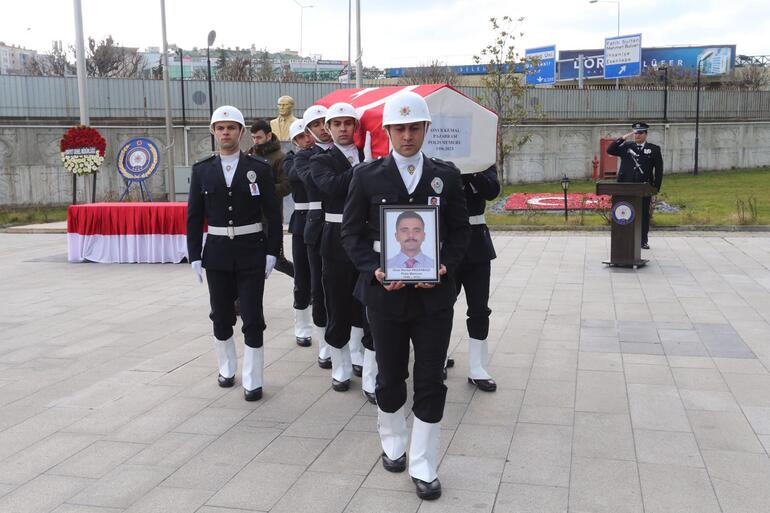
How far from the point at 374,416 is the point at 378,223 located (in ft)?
5.78

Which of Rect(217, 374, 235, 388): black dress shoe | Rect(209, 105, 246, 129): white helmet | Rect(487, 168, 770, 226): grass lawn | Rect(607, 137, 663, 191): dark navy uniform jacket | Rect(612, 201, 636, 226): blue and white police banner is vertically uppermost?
Rect(209, 105, 246, 129): white helmet

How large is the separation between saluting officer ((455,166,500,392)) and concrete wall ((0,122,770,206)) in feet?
65.8

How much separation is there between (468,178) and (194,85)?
23571 millimetres

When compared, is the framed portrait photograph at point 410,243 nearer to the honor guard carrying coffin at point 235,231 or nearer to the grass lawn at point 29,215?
the honor guard carrying coffin at point 235,231

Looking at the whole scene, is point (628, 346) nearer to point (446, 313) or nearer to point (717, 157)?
point (446, 313)

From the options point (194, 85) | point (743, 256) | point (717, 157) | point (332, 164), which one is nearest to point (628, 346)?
point (332, 164)

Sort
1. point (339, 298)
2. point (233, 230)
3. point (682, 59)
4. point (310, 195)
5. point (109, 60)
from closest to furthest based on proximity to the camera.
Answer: point (233, 230)
point (339, 298)
point (310, 195)
point (109, 60)
point (682, 59)

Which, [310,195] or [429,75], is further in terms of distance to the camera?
[429,75]

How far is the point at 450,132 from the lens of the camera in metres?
5.54

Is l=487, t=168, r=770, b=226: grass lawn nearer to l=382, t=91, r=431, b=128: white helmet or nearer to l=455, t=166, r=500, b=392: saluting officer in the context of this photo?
l=455, t=166, r=500, b=392: saluting officer

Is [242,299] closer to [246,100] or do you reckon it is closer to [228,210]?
[228,210]

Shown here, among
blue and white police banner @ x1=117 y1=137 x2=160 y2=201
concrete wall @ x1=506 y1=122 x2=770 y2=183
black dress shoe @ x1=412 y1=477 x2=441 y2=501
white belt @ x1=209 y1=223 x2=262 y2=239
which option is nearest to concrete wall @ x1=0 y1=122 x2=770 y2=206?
concrete wall @ x1=506 y1=122 x2=770 y2=183

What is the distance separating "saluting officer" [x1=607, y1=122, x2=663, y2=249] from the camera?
12062 mm

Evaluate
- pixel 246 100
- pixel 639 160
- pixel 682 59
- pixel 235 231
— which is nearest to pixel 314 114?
pixel 235 231
